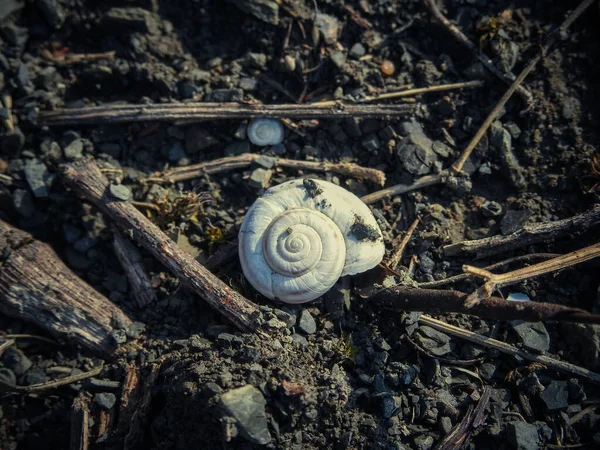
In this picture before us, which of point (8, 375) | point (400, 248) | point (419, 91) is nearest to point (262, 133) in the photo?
point (419, 91)

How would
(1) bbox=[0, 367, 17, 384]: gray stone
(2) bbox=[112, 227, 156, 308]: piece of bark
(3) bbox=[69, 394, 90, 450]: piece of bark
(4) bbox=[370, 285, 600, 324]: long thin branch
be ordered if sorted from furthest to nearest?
(2) bbox=[112, 227, 156, 308]: piece of bark → (1) bbox=[0, 367, 17, 384]: gray stone → (3) bbox=[69, 394, 90, 450]: piece of bark → (4) bbox=[370, 285, 600, 324]: long thin branch

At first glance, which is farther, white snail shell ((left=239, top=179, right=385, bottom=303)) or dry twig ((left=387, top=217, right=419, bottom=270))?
dry twig ((left=387, top=217, right=419, bottom=270))

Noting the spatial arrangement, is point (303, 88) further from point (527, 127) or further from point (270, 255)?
point (527, 127)

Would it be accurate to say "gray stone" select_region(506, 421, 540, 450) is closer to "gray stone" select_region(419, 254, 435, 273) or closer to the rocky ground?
the rocky ground

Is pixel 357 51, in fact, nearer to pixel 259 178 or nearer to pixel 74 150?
pixel 259 178

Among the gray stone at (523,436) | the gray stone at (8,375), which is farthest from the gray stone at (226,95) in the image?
the gray stone at (523,436)

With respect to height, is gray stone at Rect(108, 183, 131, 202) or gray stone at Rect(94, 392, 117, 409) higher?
gray stone at Rect(108, 183, 131, 202)

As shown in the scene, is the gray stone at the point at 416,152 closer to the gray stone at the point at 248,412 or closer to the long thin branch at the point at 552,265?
the long thin branch at the point at 552,265

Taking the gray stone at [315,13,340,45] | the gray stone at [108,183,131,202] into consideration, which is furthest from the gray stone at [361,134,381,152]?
the gray stone at [108,183,131,202]

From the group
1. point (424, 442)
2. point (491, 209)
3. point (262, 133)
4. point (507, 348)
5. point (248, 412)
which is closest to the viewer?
point (248, 412)
